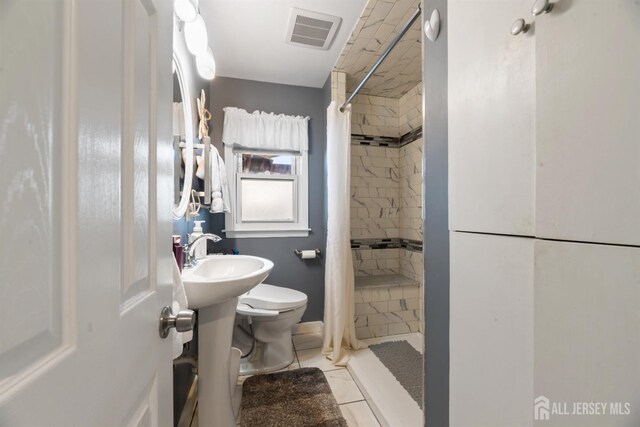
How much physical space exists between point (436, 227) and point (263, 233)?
A: 69.2 inches

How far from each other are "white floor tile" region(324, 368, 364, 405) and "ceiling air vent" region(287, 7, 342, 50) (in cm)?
234

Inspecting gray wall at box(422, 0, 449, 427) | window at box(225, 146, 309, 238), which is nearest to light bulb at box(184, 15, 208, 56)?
window at box(225, 146, 309, 238)

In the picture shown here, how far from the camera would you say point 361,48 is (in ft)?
5.95

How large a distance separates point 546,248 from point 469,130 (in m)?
0.34

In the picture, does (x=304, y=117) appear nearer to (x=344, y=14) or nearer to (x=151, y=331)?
(x=344, y=14)

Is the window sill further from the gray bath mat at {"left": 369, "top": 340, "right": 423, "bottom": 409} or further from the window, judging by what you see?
the gray bath mat at {"left": 369, "top": 340, "right": 423, "bottom": 409}

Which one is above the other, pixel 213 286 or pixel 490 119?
pixel 490 119

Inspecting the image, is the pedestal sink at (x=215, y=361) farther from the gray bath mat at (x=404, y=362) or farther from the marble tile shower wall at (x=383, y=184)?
the marble tile shower wall at (x=383, y=184)

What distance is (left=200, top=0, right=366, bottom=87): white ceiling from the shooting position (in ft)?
4.81

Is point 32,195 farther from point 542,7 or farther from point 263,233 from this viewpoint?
point 263,233

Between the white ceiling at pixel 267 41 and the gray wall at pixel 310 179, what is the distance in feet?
0.32

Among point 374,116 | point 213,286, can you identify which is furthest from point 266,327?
point 374,116

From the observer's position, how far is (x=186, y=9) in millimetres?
1195

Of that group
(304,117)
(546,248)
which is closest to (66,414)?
(546,248)
